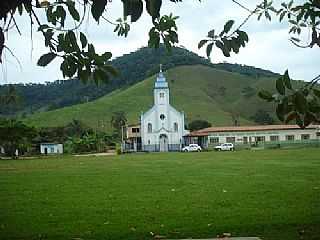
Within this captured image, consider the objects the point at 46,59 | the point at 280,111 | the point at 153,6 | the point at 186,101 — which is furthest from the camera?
the point at 186,101

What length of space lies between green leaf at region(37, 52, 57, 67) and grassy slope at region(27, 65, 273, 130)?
88778 mm

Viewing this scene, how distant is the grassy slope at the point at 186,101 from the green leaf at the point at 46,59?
291ft

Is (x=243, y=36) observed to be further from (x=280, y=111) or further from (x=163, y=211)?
(x=163, y=211)

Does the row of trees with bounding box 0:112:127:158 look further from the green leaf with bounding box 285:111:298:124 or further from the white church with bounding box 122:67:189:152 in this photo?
the green leaf with bounding box 285:111:298:124

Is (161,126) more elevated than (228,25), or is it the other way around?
(161,126)

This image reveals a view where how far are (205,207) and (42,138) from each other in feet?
213

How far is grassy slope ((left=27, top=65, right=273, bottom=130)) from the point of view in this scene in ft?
336

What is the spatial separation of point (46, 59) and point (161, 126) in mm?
73431

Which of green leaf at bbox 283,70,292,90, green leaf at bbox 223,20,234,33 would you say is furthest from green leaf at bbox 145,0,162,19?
green leaf at bbox 223,20,234,33

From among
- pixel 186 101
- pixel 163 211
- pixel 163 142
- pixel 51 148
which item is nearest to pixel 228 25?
pixel 163 211

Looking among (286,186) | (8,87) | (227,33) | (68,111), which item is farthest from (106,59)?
(68,111)

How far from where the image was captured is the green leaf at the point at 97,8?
2.26 meters

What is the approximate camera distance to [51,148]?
71250mm

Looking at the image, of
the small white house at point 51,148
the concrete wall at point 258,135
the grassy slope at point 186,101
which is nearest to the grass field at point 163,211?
the small white house at point 51,148
